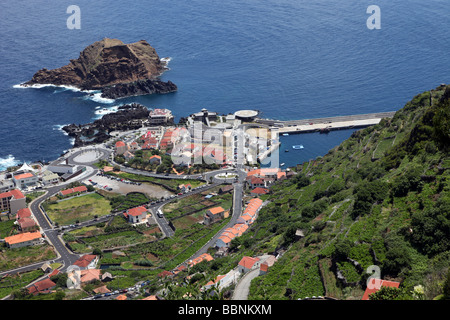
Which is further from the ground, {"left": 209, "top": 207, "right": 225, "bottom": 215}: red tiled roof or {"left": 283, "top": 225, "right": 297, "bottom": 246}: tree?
{"left": 283, "top": 225, "right": 297, "bottom": 246}: tree

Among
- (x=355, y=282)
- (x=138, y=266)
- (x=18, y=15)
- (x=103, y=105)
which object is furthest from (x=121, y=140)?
(x=18, y=15)

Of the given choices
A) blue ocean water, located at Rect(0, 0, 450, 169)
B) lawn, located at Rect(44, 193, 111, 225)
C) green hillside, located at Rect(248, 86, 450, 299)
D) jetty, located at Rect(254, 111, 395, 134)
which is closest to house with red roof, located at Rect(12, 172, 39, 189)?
lawn, located at Rect(44, 193, 111, 225)

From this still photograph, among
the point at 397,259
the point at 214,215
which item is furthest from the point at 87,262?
the point at 397,259

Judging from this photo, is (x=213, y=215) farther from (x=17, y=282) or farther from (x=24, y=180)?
(x=24, y=180)

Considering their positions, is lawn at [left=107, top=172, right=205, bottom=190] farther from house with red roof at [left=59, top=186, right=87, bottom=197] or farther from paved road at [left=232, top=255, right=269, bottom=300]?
paved road at [left=232, top=255, right=269, bottom=300]

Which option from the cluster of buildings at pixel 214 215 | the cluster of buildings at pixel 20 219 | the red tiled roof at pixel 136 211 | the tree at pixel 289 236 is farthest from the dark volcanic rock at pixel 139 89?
the tree at pixel 289 236
